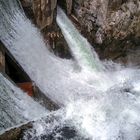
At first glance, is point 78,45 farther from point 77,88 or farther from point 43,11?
point 77,88

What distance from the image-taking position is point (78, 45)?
35.4 feet

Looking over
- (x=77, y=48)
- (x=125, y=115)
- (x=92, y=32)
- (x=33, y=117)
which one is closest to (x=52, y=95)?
(x=33, y=117)

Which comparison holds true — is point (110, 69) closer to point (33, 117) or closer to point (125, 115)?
point (125, 115)

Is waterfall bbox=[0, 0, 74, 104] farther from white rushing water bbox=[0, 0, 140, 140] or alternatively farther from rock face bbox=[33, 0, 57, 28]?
rock face bbox=[33, 0, 57, 28]

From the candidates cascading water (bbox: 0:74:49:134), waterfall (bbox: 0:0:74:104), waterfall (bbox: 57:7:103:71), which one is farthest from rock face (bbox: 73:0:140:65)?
cascading water (bbox: 0:74:49:134)

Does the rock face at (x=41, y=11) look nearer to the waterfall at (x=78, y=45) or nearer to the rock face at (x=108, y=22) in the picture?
the waterfall at (x=78, y=45)

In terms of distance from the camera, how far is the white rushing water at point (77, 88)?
26.0 feet

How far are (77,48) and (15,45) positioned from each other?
2.30m

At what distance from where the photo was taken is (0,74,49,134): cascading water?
7.34 meters

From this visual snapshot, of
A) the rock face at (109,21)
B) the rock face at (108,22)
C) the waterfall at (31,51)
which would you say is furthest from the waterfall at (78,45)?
the waterfall at (31,51)

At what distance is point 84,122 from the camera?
808 cm

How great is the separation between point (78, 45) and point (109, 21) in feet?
4.09

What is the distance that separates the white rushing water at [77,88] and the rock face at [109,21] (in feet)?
1.56

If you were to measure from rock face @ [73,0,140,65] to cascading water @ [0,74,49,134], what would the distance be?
395 centimetres
